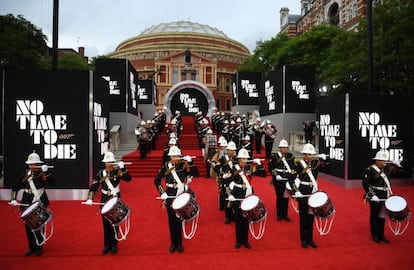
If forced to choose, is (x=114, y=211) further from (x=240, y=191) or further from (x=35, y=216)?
(x=240, y=191)

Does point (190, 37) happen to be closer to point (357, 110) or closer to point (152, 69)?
point (152, 69)

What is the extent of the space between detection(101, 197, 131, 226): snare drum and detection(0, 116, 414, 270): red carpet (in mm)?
806

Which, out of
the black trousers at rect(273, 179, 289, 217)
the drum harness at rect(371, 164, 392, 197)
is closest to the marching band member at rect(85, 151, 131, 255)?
the black trousers at rect(273, 179, 289, 217)

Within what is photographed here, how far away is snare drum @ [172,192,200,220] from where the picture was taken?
6.47 m

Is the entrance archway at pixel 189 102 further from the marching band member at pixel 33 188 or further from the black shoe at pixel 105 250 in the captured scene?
the black shoe at pixel 105 250

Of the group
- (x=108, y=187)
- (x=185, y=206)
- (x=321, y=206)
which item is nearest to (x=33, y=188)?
(x=108, y=187)

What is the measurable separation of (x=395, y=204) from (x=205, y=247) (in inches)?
162

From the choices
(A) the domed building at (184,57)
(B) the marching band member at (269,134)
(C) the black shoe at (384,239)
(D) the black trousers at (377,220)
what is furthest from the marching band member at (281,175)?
(A) the domed building at (184,57)

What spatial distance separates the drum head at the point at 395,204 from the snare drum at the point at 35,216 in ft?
23.1

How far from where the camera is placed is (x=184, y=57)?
226ft

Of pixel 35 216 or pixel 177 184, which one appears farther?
pixel 177 184

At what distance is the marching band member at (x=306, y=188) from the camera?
7.22 meters

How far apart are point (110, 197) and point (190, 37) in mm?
76016

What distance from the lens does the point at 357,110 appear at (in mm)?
13234
